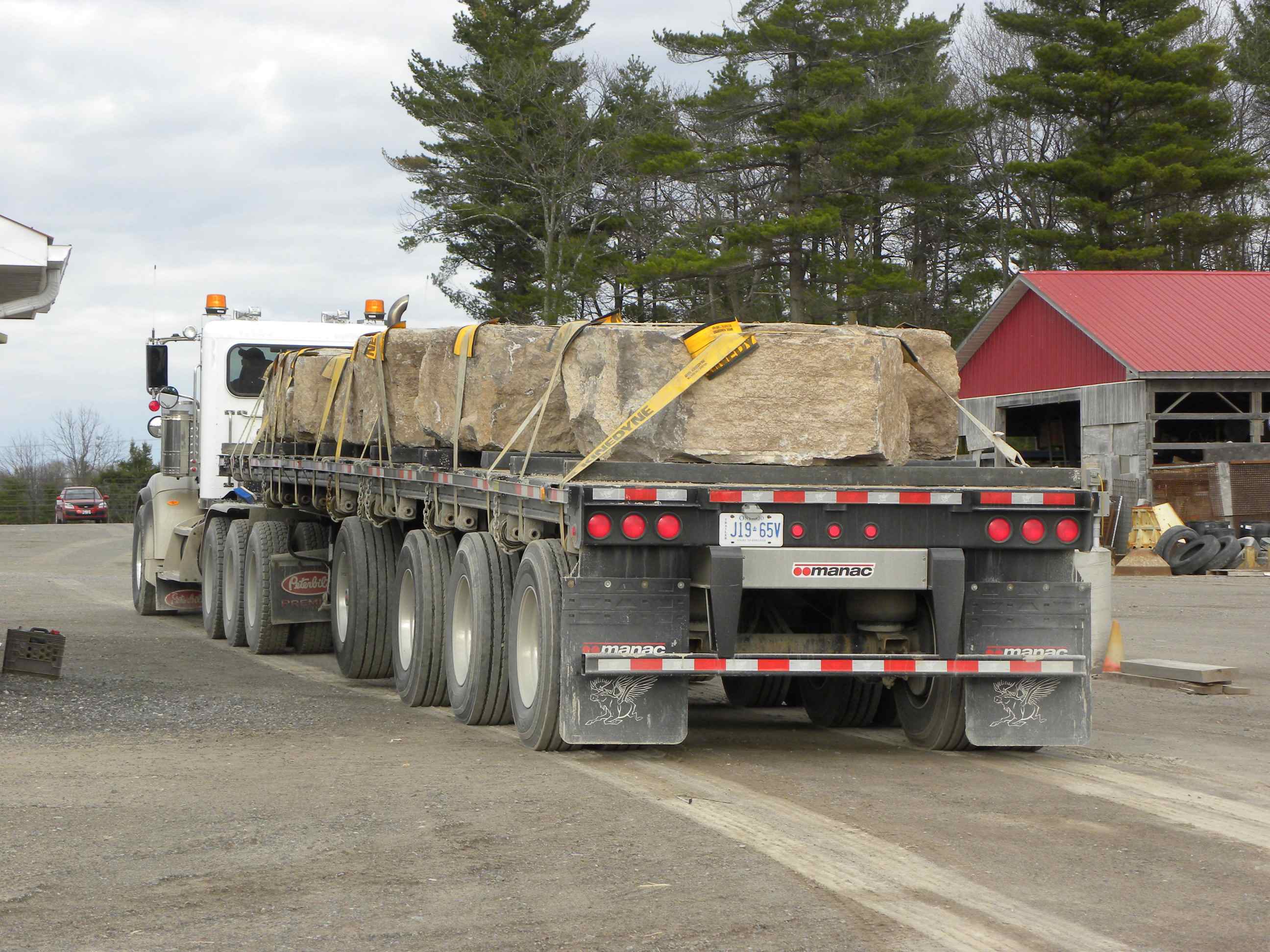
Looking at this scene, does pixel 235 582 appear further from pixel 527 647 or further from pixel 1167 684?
pixel 1167 684

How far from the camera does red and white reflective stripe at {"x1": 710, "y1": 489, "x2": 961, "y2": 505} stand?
7789mm

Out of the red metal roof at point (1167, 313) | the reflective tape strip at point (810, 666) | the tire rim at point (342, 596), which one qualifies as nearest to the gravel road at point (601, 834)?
the reflective tape strip at point (810, 666)

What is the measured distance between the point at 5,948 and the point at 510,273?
140ft

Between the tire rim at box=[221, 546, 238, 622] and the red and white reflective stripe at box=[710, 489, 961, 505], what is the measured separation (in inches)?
338

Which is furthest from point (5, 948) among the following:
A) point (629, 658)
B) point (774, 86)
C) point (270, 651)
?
point (774, 86)

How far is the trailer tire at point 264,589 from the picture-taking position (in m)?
14.2

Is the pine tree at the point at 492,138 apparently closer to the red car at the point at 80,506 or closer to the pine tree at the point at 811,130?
the pine tree at the point at 811,130

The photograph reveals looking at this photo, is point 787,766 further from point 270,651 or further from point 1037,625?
point 270,651

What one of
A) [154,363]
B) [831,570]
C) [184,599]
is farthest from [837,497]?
[184,599]

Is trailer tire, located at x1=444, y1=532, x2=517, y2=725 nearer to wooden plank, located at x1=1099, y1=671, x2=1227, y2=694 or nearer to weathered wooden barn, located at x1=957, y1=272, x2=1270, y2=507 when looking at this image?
wooden plank, located at x1=1099, y1=671, x2=1227, y2=694

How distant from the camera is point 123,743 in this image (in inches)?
347

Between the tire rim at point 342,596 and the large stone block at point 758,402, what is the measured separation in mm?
4639

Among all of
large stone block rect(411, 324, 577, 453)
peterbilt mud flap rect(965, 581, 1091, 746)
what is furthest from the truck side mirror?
peterbilt mud flap rect(965, 581, 1091, 746)

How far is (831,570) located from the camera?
7.85 metres
